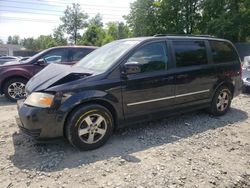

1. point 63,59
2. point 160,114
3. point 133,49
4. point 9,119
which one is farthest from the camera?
point 63,59

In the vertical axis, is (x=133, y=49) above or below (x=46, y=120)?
above

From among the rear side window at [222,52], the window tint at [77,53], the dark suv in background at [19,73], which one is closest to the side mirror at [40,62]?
the dark suv in background at [19,73]

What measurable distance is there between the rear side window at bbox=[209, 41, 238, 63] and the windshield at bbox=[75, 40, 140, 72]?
1.93 metres

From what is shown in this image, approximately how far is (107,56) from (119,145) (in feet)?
5.04

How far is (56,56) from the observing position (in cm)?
747

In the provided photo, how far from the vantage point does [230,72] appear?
5375 mm

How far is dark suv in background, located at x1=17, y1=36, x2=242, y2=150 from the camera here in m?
3.48

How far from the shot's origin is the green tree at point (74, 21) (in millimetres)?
52812

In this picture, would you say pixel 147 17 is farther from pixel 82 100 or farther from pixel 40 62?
pixel 82 100

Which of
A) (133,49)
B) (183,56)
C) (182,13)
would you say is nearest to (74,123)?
(133,49)

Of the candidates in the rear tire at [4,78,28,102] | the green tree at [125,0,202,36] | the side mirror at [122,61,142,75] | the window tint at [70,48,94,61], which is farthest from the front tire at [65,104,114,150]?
the green tree at [125,0,202,36]

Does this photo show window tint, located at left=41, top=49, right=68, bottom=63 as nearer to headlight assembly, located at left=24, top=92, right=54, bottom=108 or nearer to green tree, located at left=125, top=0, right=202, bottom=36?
headlight assembly, located at left=24, top=92, right=54, bottom=108

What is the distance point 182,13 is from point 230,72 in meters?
31.3

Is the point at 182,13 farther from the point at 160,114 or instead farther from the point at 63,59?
the point at 160,114
